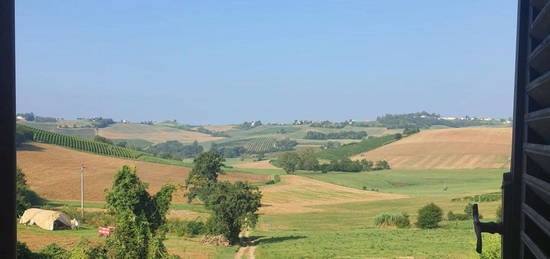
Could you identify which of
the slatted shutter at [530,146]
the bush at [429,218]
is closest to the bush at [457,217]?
the bush at [429,218]

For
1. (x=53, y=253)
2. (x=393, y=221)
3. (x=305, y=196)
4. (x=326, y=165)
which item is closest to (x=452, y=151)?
(x=326, y=165)

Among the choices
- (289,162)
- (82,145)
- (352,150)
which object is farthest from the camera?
(352,150)

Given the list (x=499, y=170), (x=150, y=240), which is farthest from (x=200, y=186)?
(x=499, y=170)

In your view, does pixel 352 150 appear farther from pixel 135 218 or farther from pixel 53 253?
pixel 135 218

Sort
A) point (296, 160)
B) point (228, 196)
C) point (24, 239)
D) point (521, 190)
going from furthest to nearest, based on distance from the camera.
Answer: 1. point (296, 160)
2. point (228, 196)
3. point (24, 239)
4. point (521, 190)

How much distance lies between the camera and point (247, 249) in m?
38.9

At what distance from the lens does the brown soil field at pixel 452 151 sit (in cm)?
10075

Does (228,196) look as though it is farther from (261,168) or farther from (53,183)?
(261,168)

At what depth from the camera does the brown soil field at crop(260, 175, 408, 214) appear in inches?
2753

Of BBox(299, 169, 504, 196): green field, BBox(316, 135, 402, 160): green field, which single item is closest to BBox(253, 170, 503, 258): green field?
BBox(299, 169, 504, 196): green field

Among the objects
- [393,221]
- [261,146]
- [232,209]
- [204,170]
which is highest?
[204,170]

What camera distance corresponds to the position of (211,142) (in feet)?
652

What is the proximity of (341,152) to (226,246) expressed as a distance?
326 feet

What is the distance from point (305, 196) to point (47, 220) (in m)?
42.9
